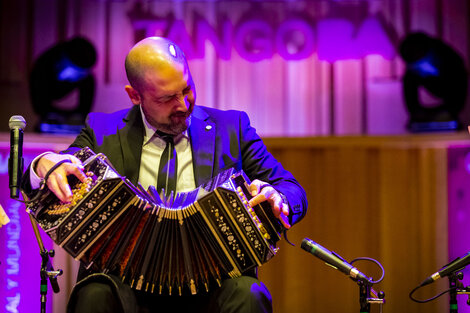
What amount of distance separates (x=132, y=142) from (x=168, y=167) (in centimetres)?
18

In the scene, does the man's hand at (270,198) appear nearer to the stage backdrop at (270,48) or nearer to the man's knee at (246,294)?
the man's knee at (246,294)

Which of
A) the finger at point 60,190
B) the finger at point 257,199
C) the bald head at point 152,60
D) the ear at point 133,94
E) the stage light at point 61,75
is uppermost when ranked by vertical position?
the stage light at point 61,75

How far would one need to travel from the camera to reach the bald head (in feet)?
7.43

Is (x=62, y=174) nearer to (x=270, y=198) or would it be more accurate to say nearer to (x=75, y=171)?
(x=75, y=171)

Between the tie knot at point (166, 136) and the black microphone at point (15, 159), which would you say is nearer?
the black microphone at point (15, 159)

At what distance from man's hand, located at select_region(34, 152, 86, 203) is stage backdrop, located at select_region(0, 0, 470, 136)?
2.59m

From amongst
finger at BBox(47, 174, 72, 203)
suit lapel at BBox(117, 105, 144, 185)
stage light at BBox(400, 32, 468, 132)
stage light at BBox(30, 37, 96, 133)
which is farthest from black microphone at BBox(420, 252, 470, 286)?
stage light at BBox(30, 37, 96, 133)

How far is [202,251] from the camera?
6.55 feet

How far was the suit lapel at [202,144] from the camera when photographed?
7.73 ft

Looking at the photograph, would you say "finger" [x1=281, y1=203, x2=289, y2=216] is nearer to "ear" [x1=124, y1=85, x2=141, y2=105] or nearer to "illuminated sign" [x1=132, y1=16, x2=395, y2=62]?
"ear" [x1=124, y1=85, x2=141, y2=105]

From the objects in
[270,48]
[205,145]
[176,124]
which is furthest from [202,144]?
[270,48]

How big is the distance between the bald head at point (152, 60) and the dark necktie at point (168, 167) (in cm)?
25

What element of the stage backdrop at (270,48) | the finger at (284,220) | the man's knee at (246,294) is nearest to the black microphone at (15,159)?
the man's knee at (246,294)

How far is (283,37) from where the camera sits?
4.55m
